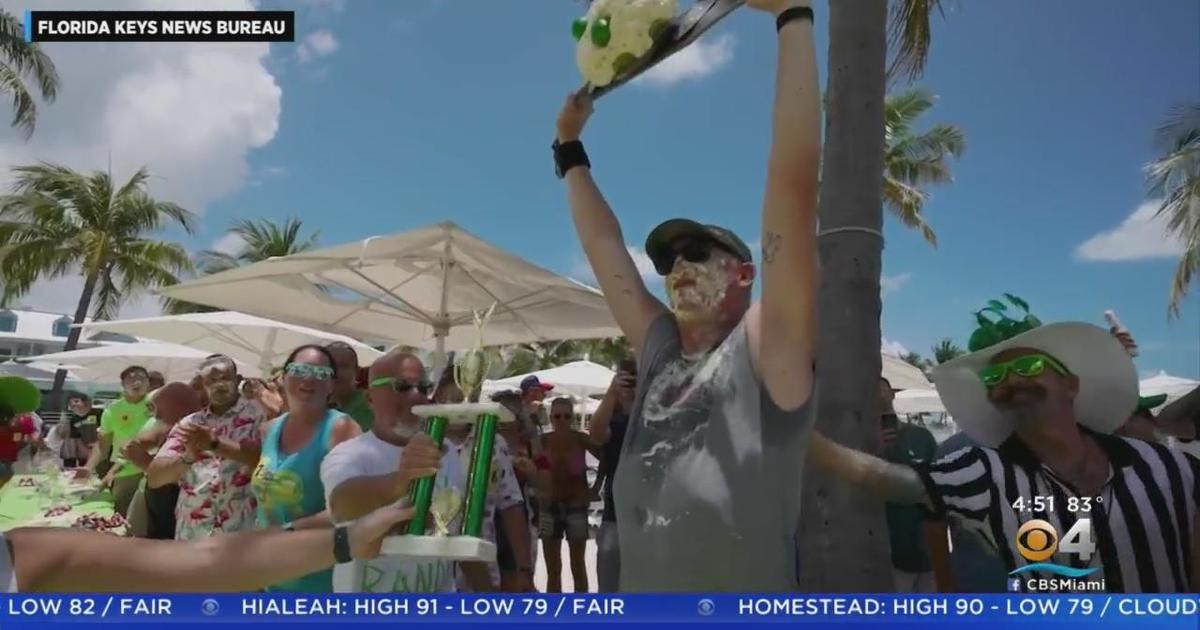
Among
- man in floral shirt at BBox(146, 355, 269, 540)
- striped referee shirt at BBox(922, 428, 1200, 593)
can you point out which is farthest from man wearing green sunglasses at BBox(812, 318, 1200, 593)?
man in floral shirt at BBox(146, 355, 269, 540)

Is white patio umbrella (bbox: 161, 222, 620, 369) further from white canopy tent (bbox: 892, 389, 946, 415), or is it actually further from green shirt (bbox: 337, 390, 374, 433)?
white canopy tent (bbox: 892, 389, 946, 415)

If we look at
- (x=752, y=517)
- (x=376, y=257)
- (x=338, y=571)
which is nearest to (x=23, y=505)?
(x=376, y=257)

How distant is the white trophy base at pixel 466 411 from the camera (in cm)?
151

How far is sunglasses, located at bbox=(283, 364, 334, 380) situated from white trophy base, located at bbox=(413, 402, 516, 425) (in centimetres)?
133

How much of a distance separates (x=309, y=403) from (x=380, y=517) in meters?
1.51

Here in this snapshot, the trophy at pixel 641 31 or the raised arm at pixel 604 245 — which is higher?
the trophy at pixel 641 31

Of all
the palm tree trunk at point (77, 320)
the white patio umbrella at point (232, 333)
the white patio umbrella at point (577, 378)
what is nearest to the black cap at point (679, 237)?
the white patio umbrella at point (232, 333)

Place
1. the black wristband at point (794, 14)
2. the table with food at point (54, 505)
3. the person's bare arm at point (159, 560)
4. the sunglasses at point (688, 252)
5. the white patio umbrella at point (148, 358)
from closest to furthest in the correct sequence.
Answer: the person's bare arm at point (159, 560)
the black wristband at point (794, 14)
the sunglasses at point (688, 252)
the table with food at point (54, 505)
the white patio umbrella at point (148, 358)

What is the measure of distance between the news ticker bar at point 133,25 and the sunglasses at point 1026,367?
2.62 meters

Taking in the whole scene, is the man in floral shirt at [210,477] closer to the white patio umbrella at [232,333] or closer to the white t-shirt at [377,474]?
the white t-shirt at [377,474]

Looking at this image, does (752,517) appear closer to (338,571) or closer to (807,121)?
(807,121)

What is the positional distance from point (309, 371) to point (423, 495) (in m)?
1.45

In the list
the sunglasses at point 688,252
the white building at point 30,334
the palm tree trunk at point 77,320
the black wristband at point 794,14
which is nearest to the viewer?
the black wristband at point 794,14

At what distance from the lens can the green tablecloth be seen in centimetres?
402
